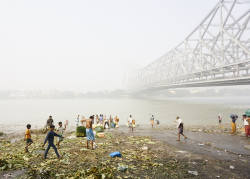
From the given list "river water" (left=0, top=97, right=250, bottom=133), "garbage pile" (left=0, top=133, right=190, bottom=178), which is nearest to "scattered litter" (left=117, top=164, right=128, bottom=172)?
"garbage pile" (left=0, top=133, right=190, bottom=178)

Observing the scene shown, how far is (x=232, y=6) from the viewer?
3297 cm

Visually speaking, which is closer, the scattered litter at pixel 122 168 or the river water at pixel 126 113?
the scattered litter at pixel 122 168

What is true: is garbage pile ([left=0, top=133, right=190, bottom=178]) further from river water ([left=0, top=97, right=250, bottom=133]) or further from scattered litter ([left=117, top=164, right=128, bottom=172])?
river water ([left=0, top=97, right=250, bottom=133])

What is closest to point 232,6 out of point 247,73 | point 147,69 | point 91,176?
point 247,73

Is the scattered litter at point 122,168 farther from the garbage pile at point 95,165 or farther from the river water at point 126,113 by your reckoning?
the river water at point 126,113

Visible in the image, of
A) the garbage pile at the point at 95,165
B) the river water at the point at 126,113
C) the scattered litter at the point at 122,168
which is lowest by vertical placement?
the river water at the point at 126,113

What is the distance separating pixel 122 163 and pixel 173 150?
293 cm

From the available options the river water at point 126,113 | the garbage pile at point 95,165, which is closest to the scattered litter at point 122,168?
the garbage pile at point 95,165

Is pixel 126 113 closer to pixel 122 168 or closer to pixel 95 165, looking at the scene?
pixel 95 165

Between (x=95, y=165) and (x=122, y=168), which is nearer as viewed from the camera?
(x=122, y=168)

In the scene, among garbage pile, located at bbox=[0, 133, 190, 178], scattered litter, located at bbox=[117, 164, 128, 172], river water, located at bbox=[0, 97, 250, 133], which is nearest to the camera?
garbage pile, located at bbox=[0, 133, 190, 178]

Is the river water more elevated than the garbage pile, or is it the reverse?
the garbage pile

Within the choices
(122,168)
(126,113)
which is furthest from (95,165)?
(126,113)

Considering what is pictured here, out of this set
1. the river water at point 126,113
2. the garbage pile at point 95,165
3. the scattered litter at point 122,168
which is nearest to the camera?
the garbage pile at point 95,165
